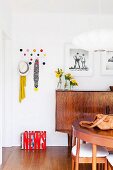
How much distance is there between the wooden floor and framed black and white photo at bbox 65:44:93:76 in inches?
58.5

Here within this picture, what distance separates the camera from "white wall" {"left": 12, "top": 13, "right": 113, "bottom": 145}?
470 centimetres

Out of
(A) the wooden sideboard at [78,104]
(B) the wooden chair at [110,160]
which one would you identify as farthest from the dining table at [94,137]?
(A) the wooden sideboard at [78,104]

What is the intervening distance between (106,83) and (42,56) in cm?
135

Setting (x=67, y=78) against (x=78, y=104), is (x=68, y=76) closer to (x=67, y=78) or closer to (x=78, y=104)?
(x=67, y=78)

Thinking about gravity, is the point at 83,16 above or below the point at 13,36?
above

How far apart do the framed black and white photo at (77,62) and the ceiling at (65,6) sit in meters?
0.70

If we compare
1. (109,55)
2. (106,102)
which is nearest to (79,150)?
(106,102)

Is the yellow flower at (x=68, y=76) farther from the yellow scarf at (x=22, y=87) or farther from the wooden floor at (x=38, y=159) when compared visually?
the wooden floor at (x=38, y=159)

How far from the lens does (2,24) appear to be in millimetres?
3705

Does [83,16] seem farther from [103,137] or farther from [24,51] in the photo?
[103,137]

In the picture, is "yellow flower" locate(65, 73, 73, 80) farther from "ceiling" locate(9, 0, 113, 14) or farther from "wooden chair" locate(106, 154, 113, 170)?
"wooden chair" locate(106, 154, 113, 170)

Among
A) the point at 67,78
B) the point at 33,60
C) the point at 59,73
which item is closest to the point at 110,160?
the point at 67,78

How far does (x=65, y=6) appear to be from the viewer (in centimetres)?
427

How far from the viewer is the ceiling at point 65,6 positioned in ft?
13.2
